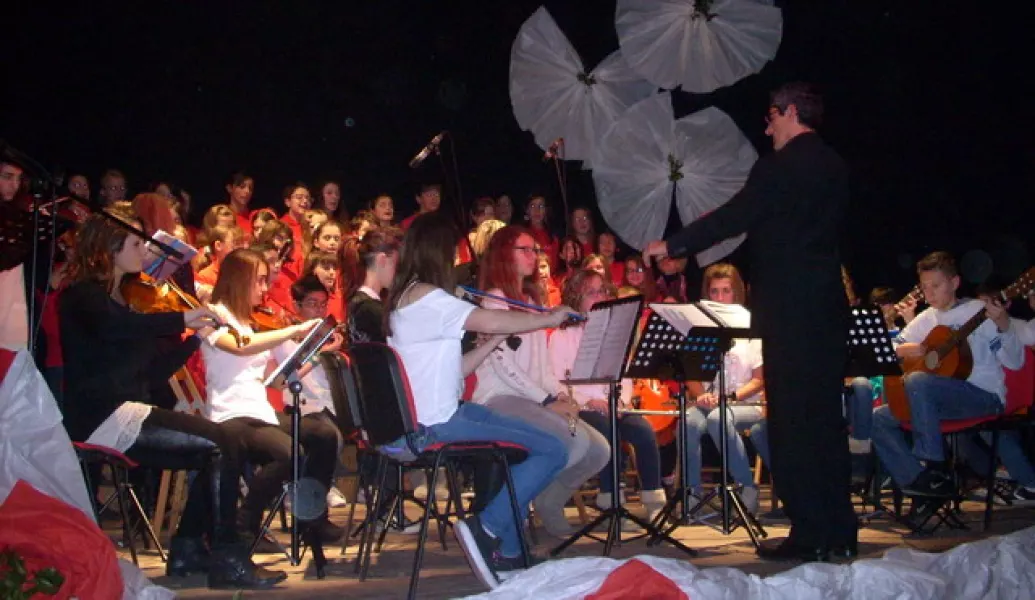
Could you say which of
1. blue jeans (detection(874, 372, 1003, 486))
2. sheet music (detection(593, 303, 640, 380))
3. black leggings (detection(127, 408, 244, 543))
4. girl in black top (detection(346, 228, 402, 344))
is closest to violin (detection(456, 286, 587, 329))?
sheet music (detection(593, 303, 640, 380))

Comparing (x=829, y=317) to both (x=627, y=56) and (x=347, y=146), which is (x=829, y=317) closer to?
(x=627, y=56)

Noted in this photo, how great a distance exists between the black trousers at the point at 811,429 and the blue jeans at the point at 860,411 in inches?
66.3

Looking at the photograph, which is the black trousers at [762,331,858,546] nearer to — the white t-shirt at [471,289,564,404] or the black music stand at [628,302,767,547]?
the black music stand at [628,302,767,547]

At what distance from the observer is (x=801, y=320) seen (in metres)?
3.91

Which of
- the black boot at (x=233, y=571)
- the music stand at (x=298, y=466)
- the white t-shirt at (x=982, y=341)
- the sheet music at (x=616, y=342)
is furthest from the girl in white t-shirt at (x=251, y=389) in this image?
the white t-shirt at (x=982, y=341)

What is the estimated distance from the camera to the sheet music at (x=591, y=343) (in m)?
4.30

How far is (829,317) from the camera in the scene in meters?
3.94

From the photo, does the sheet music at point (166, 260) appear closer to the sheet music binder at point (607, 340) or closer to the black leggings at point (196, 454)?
the black leggings at point (196, 454)

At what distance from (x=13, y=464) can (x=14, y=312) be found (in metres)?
1.30

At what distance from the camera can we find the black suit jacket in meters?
3.93

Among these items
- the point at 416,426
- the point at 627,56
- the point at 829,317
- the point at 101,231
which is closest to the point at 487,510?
the point at 416,426

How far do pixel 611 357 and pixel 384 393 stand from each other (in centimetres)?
102

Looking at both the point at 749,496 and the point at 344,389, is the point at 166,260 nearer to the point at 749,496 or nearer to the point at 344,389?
the point at 344,389

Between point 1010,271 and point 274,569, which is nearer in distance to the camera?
point 274,569
